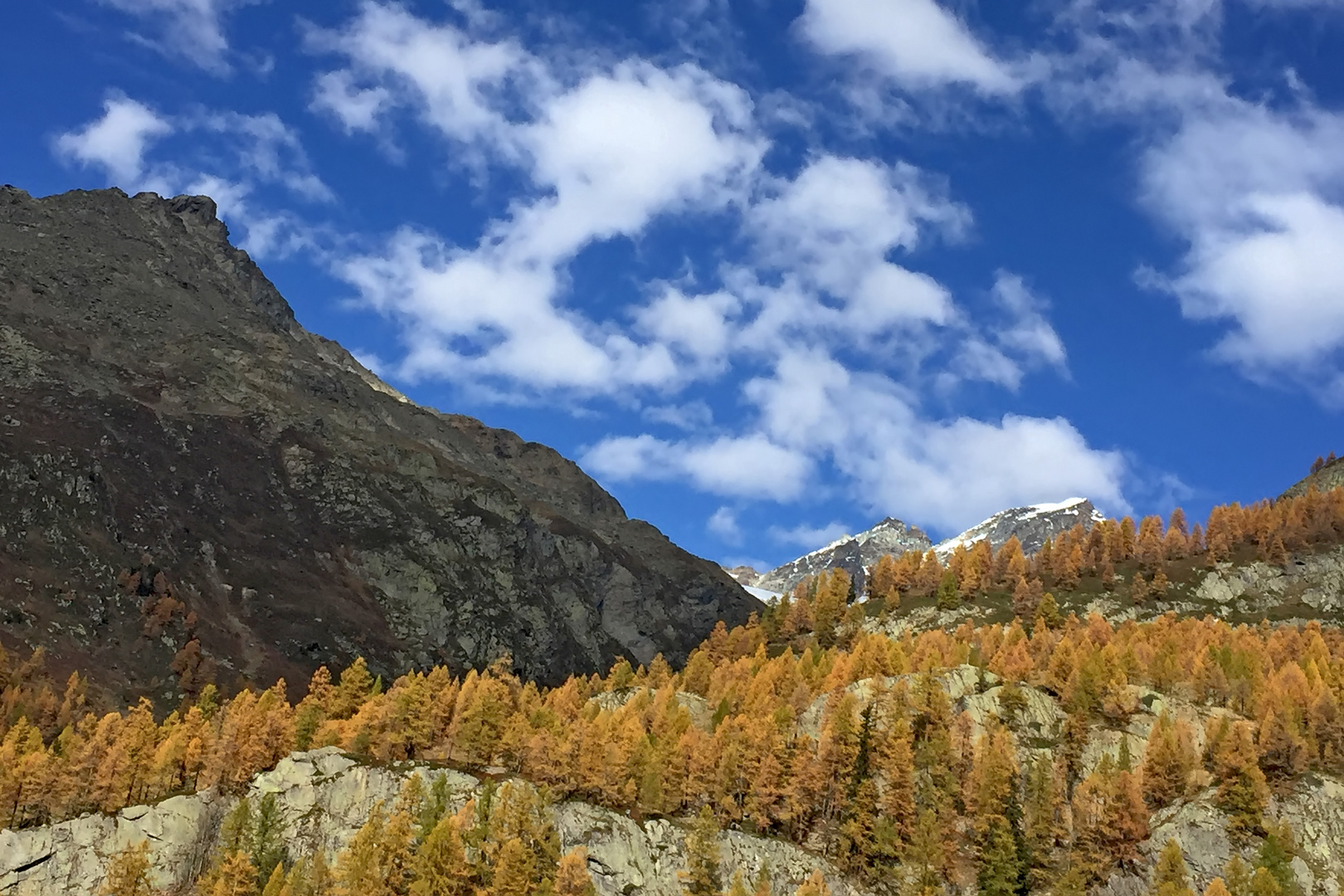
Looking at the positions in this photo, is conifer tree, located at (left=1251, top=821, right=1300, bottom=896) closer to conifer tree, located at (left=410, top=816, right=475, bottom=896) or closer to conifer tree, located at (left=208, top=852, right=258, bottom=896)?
conifer tree, located at (left=410, top=816, right=475, bottom=896)

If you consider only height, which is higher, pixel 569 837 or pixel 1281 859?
pixel 1281 859

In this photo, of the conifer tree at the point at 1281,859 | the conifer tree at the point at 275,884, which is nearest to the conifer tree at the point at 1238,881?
the conifer tree at the point at 1281,859

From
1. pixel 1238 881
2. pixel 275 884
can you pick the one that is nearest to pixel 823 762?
pixel 1238 881

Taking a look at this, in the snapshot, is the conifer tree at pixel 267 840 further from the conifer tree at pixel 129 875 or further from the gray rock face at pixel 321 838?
the conifer tree at pixel 129 875

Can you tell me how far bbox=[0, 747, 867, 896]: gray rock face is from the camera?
109500 mm

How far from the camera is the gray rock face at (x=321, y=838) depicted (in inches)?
4311

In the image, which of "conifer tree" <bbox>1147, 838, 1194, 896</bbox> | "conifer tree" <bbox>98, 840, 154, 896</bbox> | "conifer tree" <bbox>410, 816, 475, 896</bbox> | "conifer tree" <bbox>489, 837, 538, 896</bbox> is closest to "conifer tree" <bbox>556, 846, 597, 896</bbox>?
"conifer tree" <bbox>489, 837, 538, 896</bbox>

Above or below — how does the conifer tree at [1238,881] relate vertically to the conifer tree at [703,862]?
above

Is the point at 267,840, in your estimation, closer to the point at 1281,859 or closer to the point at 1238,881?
the point at 1238,881

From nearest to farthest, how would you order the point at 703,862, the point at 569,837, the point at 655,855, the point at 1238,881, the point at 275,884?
the point at 275,884
the point at 1238,881
the point at 703,862
the point at 569,837
the point at 655,855

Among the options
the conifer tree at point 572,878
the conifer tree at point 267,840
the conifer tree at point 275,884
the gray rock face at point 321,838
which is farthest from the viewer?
the gray rock face at point 321,838

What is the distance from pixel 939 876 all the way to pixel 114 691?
135418 millimetres

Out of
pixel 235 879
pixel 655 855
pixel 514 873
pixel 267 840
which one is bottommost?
pixel 235 879

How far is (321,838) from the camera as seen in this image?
372 feet
